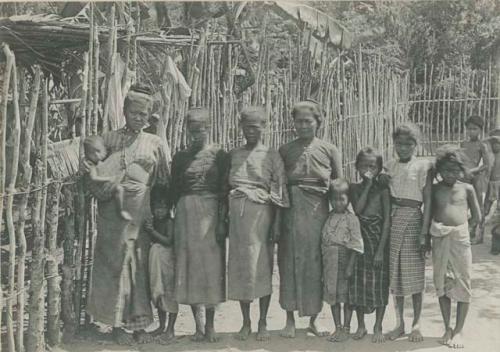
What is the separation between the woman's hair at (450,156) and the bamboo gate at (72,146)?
86.8 inches

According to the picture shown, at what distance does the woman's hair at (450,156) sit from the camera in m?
4.13

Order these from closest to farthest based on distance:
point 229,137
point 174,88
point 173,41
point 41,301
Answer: point 41,301 → point 174,88 → point 173,41 → point 229,137

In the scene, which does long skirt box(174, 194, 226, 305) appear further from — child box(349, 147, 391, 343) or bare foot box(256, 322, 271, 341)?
child box(349, 147, 391, 343)

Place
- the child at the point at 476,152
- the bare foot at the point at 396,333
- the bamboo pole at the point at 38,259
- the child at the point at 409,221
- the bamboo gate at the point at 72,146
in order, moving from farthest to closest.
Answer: the child at the point at 476,152
the bare foot at the point at 396,333
the child at the point at 409,221
the bamboo pole at the point at 38,259
the bamboo gate at the point at 72,146

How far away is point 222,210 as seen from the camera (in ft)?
14.1

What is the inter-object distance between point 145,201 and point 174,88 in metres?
1.43

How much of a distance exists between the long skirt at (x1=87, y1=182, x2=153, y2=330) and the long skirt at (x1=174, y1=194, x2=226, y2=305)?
25 cm

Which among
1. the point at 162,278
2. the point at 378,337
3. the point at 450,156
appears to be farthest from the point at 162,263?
the point at 450,156

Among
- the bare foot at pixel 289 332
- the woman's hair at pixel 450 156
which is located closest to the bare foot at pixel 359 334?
the bare foot at pixel 289 332

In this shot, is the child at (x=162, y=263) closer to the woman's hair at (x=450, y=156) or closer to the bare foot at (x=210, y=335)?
the bare foot at (x=210, y=335)

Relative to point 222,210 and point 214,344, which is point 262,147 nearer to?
point 222,210

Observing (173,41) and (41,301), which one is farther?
(173,41)

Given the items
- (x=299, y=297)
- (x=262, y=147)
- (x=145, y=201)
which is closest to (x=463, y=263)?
(x=299, y=297)

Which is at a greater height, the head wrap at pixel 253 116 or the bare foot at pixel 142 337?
the head wrap at pixel 253 116
